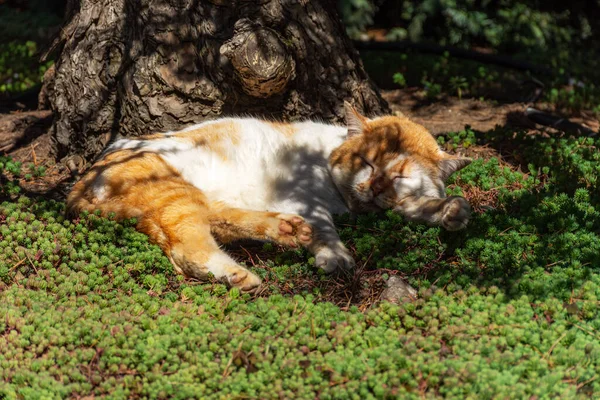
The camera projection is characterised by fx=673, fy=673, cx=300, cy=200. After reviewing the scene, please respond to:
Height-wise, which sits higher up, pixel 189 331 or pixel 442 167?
pixel 442 167

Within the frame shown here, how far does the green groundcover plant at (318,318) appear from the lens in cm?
315

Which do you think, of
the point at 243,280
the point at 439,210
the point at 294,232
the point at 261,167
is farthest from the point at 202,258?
the point at 439,210

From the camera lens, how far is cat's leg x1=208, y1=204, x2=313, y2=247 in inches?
168

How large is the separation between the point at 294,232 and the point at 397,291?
2.56ft

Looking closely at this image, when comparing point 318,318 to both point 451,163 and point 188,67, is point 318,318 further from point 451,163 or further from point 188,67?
point 188,67

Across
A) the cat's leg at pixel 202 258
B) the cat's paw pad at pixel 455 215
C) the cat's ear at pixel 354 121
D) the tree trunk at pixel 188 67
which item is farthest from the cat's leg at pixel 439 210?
the tree trunk at pixel 188 67

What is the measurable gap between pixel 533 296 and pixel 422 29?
21.8ft

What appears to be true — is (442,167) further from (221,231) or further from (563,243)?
(221,231)

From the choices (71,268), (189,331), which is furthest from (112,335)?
(71,268)

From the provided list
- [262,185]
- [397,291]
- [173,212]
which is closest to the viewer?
[397,291]

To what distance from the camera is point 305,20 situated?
5.57 m

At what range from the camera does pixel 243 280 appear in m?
3.94

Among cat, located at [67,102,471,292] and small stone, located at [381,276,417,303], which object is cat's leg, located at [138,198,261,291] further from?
small stone, located at [381,276,417,303]

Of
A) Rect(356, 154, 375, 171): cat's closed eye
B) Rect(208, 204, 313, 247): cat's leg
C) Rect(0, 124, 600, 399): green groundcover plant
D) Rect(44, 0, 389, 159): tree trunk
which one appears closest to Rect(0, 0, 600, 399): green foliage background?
Rect(0, 124, 600, 399): green groundcover plant
